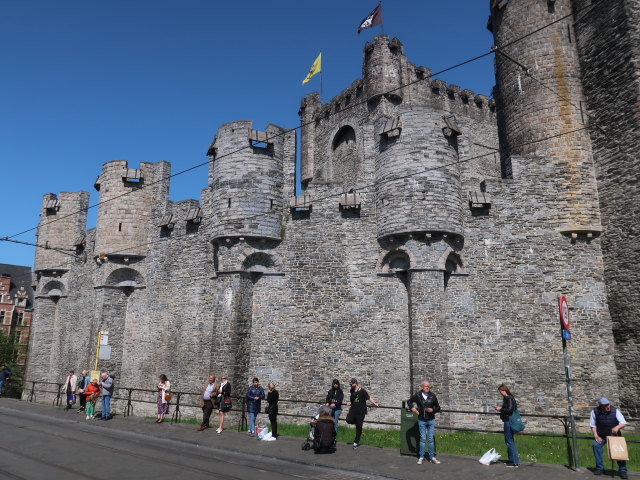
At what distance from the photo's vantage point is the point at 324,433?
35.9 ft

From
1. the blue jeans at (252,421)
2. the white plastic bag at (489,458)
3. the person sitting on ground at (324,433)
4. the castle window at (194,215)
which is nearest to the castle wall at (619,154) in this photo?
the white plastic bag at (489,458)

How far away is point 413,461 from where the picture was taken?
1012 cm

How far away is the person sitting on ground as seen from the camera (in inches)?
430

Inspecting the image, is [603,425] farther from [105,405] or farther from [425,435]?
[105,405]

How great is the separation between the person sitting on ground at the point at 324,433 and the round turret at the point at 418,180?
278 inches

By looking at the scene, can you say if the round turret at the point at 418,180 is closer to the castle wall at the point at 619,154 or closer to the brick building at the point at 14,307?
the castle wall at the point at 619,154

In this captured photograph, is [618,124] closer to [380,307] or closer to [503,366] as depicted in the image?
[503,366]

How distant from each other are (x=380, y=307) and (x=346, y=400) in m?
3.20

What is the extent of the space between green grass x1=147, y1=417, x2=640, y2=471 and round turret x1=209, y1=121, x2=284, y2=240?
21.7 ft

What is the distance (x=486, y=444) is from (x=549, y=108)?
469 inches

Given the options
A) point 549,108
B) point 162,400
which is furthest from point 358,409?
point 549,108

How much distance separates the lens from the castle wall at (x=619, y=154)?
15.3 meters

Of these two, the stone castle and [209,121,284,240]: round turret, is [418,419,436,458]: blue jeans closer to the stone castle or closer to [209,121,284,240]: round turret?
the stone castle

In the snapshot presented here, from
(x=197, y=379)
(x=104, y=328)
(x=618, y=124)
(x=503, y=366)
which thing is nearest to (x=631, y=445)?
(x=503, y=366)
